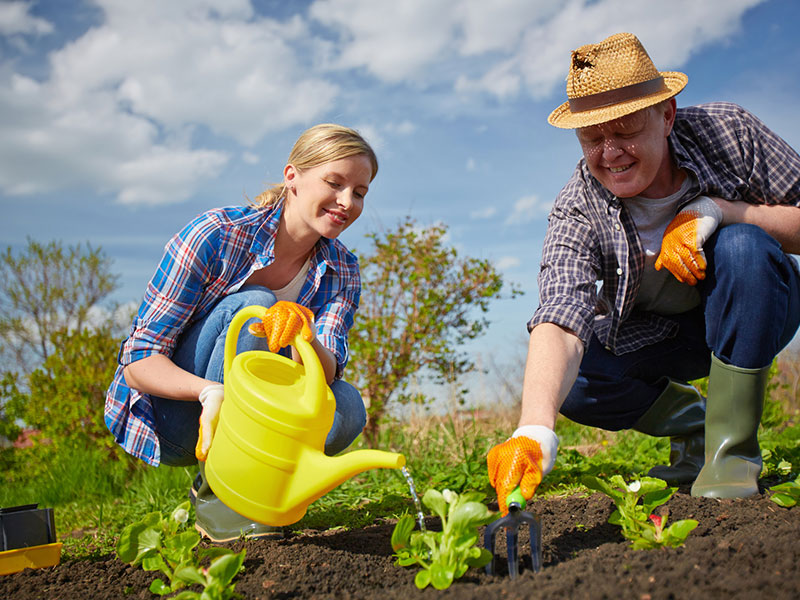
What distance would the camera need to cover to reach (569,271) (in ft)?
6.81

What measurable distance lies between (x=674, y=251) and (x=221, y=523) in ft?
5.66

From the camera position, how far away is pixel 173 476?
3504 mm

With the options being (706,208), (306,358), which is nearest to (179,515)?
(306,358)

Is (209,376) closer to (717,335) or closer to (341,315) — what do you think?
(341,315)

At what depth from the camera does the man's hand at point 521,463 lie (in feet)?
4.86

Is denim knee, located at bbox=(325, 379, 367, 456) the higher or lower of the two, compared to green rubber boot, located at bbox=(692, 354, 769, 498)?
higher

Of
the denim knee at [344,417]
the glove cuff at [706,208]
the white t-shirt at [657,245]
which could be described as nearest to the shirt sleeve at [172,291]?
the denim knee at [344,417]

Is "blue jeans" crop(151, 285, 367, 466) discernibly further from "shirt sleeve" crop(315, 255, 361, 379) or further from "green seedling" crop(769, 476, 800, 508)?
"green seedling" crop(769, 476, 800, 508)

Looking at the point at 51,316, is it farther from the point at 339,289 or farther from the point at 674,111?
the point at 674,111

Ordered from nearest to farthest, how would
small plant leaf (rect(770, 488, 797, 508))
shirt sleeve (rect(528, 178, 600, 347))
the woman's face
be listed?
1. small plant leaf (rect(770, 488, 797, 508))
2. shirt sleeve (rect(528, 178, 600, 347))
3. the woman's face

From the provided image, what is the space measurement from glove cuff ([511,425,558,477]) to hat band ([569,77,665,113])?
3.55ft

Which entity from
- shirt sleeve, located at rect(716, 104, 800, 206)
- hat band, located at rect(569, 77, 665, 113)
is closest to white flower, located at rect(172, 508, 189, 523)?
hat band, located at rect(569, 77, 665, 113)

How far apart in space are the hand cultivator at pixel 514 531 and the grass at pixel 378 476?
1016 millimetres

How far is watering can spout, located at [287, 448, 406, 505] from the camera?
146 centimetres
